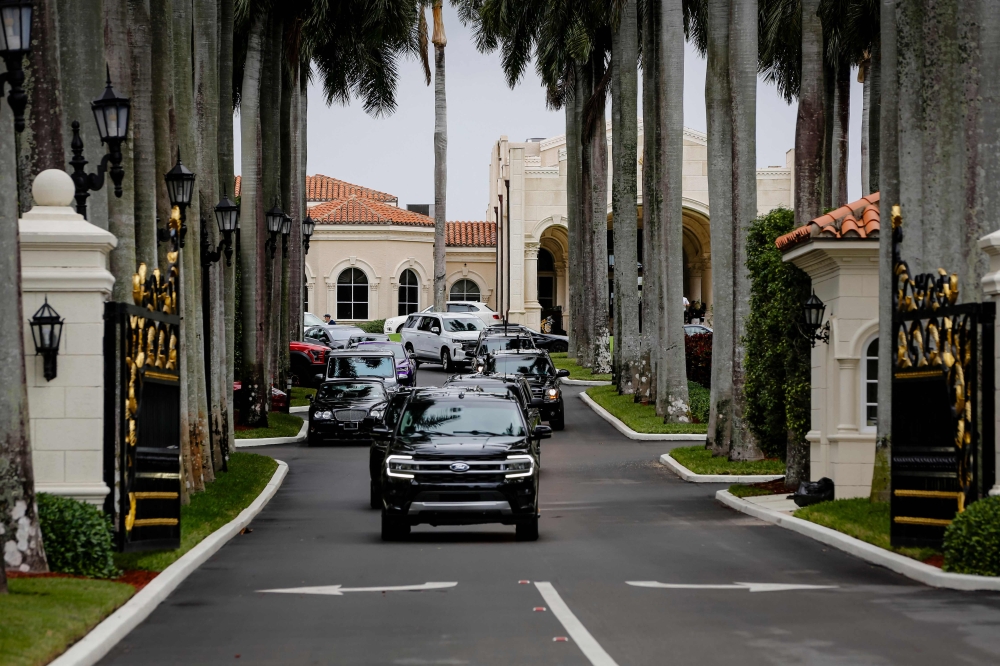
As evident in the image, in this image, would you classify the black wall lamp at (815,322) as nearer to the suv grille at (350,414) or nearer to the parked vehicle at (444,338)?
the suv grille at (350,414)

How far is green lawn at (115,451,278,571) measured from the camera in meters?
14.2

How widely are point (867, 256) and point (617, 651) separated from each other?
11.5 m

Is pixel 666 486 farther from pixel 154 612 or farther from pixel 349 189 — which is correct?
pixel 349 189

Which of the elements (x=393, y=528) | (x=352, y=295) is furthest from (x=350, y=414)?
(x=352, y=295)

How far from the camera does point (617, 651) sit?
9734 millimetres

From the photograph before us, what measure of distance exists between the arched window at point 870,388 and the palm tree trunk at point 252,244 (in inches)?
684

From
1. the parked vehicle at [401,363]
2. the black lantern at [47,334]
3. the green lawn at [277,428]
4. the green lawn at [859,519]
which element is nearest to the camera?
the black lantern at [47,334]

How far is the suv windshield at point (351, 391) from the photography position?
1348 inches

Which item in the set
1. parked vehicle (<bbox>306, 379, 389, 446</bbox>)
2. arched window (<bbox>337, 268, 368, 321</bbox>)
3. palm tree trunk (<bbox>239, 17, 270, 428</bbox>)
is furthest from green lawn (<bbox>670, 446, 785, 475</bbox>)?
arched window (<bbox>337, 268, 368, 321</bbox>)

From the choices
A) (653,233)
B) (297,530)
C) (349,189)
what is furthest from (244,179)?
(349,189)

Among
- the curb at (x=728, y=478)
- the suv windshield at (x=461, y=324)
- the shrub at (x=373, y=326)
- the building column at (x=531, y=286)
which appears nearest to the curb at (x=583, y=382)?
the suv windshield at (x=461, y=324)

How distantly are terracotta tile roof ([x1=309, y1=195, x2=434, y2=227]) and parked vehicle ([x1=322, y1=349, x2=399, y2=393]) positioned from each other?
36.5m

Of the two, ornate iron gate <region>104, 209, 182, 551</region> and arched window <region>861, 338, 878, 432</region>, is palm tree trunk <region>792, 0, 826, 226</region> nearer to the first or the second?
arched window <region>861, 338, 878, 432</region>

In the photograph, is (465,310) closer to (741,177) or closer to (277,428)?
(277,428)
